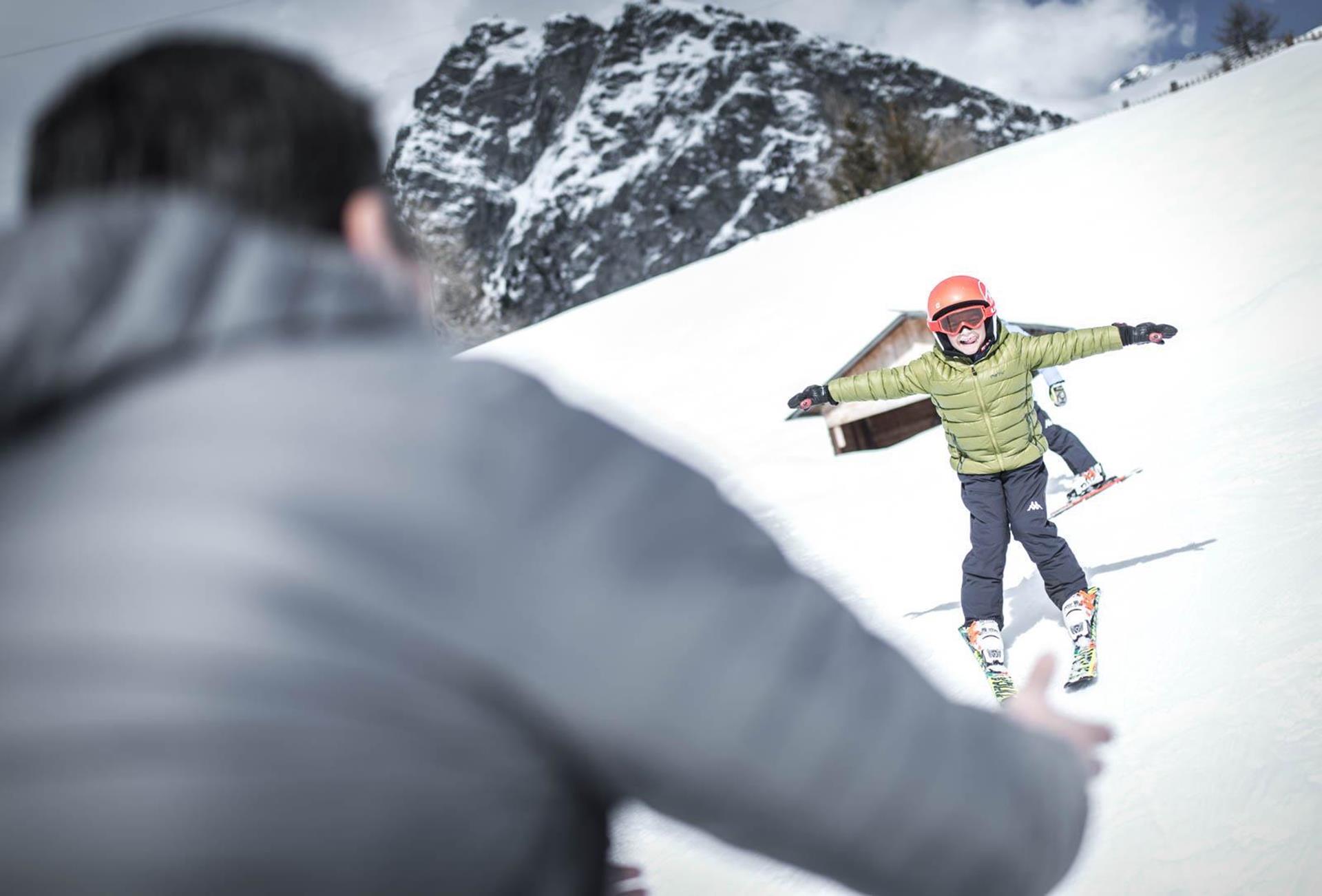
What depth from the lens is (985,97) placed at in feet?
604

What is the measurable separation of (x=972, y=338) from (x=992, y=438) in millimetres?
495

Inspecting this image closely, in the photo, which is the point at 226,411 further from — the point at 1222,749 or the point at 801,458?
the point at 801,458

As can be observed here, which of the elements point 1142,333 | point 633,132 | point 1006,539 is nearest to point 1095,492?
point 1142,333

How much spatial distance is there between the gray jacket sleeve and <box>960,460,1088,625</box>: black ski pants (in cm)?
379

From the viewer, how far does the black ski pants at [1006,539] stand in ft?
13.6

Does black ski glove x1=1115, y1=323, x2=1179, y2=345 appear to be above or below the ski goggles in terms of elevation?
below

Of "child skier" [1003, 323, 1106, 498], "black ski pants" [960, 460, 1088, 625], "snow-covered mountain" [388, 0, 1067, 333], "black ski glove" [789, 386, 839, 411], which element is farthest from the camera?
"snow-covered mountain" [388, 0, 1067, 333]

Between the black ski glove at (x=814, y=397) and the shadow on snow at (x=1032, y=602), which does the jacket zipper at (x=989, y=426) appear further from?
the shadow on snow at (x=1032, y=602)

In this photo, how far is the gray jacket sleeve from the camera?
547 millimetres

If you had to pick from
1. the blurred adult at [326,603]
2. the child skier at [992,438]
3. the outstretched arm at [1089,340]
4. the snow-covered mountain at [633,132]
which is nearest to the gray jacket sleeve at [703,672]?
the blurred adult at [326,603]

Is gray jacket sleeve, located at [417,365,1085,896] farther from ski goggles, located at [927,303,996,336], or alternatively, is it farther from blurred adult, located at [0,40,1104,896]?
ski goggles, located at [927,303,996,336]

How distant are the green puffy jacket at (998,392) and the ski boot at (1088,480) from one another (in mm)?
2670

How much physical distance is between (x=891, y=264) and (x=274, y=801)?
74.3 ft

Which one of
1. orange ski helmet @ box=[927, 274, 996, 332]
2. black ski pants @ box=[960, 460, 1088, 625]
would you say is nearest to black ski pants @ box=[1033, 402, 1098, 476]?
black ski pants @ box=[960, 460, 1088, 625]
